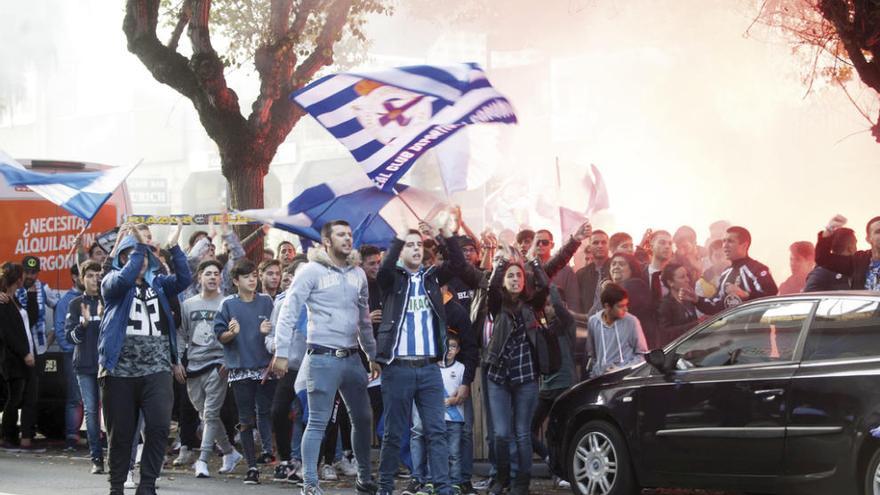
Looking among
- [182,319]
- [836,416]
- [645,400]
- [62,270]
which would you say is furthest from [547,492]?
[62,270]

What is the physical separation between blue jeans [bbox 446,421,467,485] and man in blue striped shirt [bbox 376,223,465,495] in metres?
0.65

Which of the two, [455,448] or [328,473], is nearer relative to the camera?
[455,448]

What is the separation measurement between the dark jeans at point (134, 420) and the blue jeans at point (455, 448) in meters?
2.09

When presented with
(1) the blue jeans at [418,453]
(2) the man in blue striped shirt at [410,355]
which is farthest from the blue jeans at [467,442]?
(2) the man in blue striped shirt at [410,355]

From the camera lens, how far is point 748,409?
325 inches

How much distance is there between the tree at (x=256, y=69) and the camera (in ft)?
54.1

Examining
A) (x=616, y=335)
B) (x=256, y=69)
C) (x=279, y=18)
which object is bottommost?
(x=616, y=335)

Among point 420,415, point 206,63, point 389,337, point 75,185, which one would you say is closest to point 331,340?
point 389,337

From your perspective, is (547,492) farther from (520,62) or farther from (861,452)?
(520,62)

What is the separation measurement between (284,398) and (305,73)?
7373mm

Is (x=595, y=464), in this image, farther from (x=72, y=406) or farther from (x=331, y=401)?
(x=72, y=406)

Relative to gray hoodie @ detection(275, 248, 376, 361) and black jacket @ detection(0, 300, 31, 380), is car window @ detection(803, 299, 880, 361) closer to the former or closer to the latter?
gray hoodie @ detection(275, 248, 376, 361)

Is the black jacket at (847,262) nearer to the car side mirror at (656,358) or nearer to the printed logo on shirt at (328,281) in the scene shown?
the car side mirror at (656,358)

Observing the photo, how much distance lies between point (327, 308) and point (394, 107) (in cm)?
261
